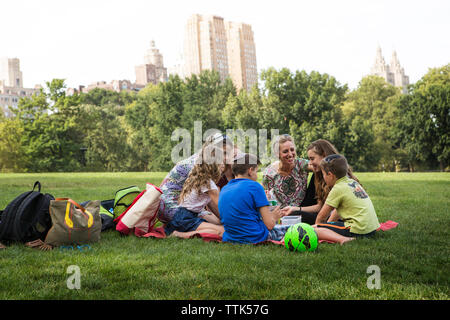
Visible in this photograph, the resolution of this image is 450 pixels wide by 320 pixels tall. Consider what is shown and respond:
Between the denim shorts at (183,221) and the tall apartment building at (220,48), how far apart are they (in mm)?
113897

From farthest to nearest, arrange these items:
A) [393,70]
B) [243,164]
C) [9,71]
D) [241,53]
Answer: [9,71] → [393,70] → [241,53] → [243,164]

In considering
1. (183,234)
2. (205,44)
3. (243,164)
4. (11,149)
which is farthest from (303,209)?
(205,44)

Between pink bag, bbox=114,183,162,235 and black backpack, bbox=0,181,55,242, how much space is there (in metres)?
1.05

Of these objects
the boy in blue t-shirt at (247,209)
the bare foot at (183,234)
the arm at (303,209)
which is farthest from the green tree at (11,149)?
the boy in blue t-shirt at (247,209)

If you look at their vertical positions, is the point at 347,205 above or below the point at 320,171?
below

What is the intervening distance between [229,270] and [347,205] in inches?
86.5

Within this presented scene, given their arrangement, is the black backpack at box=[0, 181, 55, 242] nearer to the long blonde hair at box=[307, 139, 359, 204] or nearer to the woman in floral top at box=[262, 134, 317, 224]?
the woman in floral top at box=[262, 134, 317, 224]

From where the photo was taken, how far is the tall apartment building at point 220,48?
11812cm

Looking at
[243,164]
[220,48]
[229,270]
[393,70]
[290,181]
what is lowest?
[229,270]

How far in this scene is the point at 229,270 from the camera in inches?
168

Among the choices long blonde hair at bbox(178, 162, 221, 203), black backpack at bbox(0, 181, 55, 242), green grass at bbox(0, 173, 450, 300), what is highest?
long blonde hair at bbox(178, 162, 221, 203)

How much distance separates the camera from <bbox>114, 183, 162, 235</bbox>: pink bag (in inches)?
244

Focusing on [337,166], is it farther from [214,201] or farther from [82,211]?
[82,211]

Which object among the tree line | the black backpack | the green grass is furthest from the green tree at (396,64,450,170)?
the black backpack
